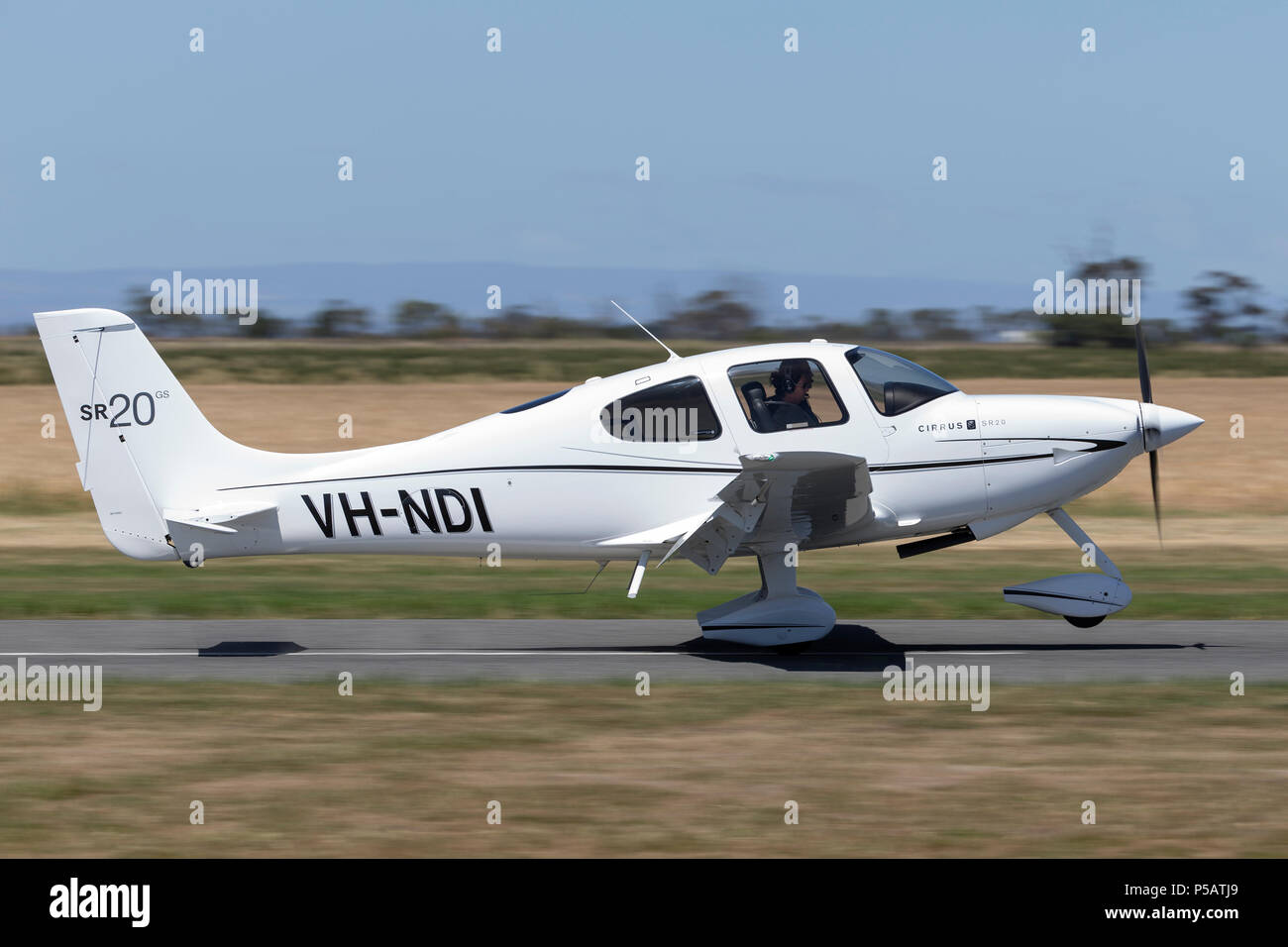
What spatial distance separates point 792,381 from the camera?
9.77 meters

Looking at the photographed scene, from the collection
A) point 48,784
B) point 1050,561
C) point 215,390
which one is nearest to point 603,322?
point 215,390

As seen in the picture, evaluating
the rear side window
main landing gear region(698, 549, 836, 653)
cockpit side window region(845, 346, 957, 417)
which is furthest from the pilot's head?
main landing gear region(698, 549, 836, 653)

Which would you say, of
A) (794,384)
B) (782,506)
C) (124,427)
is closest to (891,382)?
(794,384)

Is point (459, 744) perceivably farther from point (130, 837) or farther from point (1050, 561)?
point (1050, 561)

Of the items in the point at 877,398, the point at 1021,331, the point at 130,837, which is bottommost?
the point at 130,837

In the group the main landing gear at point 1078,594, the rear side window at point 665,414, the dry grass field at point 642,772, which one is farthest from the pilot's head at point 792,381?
the main landing gear at point 1078,594

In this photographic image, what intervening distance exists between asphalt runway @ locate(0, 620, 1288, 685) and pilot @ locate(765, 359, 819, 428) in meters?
1.93

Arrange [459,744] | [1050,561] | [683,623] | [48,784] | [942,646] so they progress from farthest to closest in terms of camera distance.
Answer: [1050,561]
[683,623]
[942,646]
[459,744]
[48,784]

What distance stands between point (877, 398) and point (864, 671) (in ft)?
6.68

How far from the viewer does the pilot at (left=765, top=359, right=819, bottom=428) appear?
9766 millimetres

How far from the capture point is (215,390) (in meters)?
33.3

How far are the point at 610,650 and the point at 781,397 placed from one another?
98.8 inches

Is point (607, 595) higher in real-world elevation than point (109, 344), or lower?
lower

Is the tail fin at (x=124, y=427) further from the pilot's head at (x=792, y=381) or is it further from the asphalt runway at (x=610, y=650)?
the pilot's head at (x=792, y=381)
